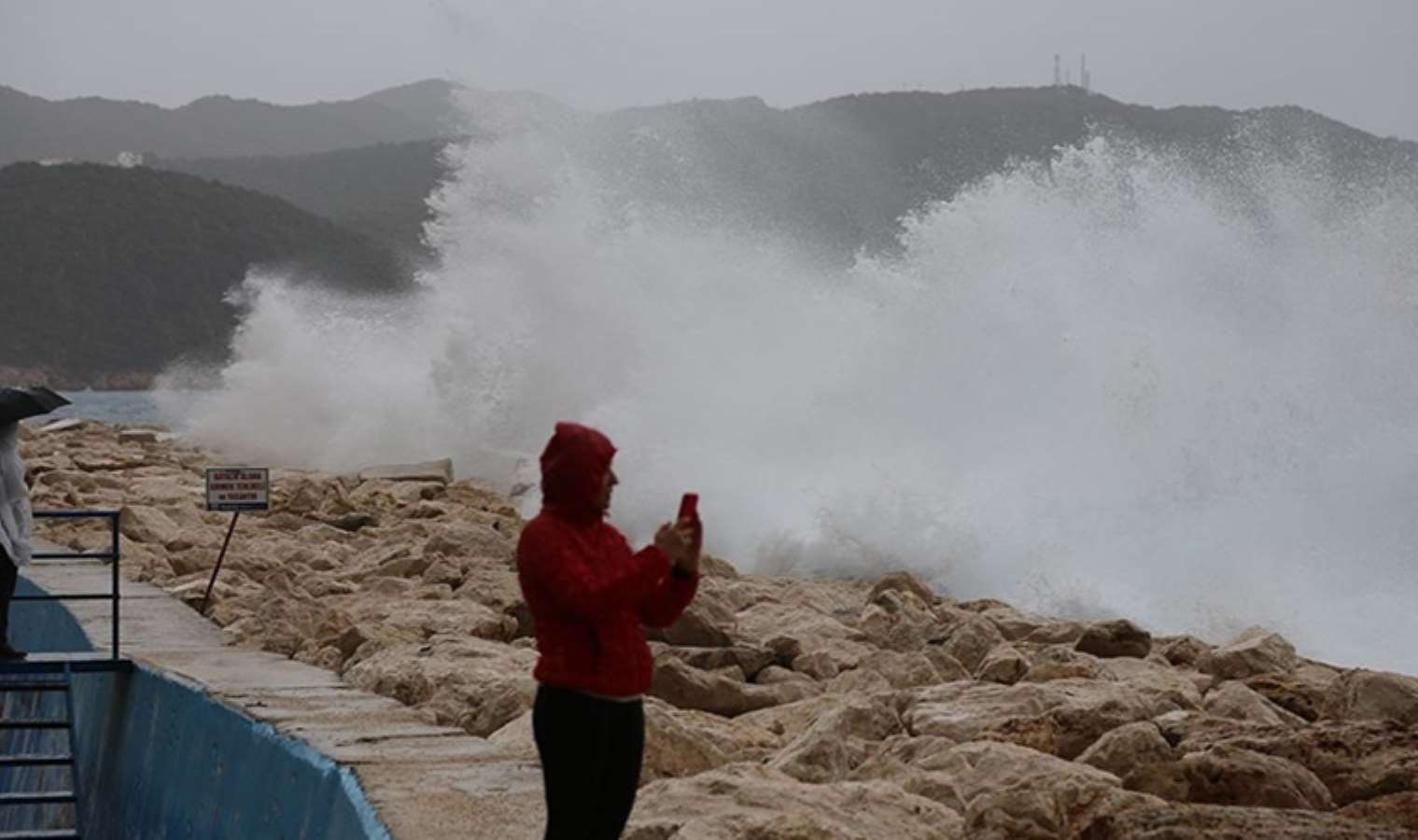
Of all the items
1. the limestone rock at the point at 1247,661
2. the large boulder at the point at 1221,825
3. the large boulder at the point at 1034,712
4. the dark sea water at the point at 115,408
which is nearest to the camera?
the large boulder at the point at 1221,825

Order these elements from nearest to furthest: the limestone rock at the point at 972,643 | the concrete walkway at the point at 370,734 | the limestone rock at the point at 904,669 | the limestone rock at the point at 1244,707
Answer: the concrete walkway at the point at 370,734, the limestone rock at the point at 1244,707, the limestone rock at the point at 904,669, the limestone rock at the point at 972,643

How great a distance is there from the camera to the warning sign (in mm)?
10711

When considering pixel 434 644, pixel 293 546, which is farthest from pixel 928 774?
pixel 293 546

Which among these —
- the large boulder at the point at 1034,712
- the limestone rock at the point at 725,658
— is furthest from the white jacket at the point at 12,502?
the large boulder at the point at 1034,712

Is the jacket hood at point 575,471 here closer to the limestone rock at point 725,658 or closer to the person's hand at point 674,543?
the person's hand at point 674,543

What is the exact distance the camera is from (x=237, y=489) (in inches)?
424

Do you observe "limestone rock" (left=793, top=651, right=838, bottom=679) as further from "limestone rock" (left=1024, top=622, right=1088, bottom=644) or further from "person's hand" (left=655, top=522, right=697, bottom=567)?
"person's hand" (left=655, top=522, right=697, bottom=567)

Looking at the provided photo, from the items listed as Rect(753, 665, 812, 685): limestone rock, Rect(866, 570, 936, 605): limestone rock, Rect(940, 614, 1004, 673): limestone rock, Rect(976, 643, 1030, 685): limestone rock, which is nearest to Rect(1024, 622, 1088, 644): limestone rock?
Rect(940, 614, 1004, 673): limestone rock

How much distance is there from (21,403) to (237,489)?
5.88ft

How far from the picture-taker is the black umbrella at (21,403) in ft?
29.8

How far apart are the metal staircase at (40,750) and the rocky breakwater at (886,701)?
1.01 metres

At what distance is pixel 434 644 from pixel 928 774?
11.7 ft

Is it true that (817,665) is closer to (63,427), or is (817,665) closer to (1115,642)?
(1115,642)

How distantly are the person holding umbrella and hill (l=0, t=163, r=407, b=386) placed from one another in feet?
311
